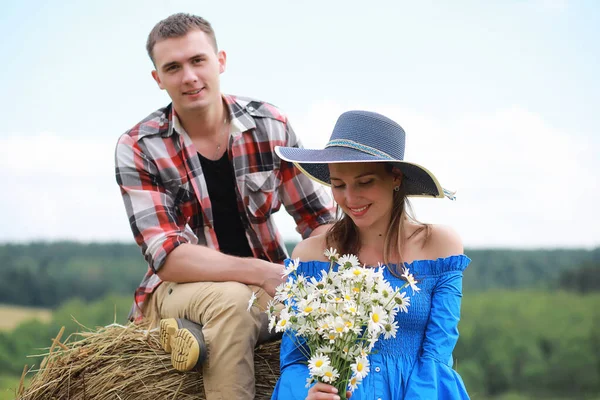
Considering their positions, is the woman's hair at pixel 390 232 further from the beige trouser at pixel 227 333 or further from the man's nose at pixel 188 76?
the man's nose at pixel 188 76

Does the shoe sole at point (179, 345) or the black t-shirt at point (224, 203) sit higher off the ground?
the black t-shirt at point (224, 203)

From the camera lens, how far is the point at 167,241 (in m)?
4.36

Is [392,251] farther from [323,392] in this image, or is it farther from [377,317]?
[323,392]

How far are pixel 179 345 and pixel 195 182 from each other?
1228 mm

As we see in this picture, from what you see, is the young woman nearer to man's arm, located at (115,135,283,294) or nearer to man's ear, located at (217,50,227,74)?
man's arm, located at (115,135,283,294)

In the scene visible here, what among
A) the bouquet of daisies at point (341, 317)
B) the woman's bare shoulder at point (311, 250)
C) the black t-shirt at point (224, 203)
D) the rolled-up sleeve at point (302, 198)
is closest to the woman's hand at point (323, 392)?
the bouquet of daisies at point (341, 317)

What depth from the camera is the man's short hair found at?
15.4 ft

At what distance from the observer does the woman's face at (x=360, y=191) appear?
3.34 metres

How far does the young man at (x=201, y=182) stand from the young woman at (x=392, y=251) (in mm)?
739

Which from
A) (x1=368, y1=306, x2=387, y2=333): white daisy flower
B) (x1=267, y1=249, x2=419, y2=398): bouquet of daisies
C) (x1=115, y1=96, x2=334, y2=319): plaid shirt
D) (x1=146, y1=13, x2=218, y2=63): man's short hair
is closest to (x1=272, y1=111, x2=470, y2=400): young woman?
(x1=267, y1=249, x2=419, y2=398): bouquet of daisies

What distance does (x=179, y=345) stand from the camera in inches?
148

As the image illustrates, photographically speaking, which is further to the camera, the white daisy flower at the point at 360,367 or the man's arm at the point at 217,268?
the man's arm at the point at 217,268

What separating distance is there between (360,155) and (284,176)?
1643mm

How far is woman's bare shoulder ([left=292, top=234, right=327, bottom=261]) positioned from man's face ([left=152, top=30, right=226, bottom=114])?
1.43 meters
